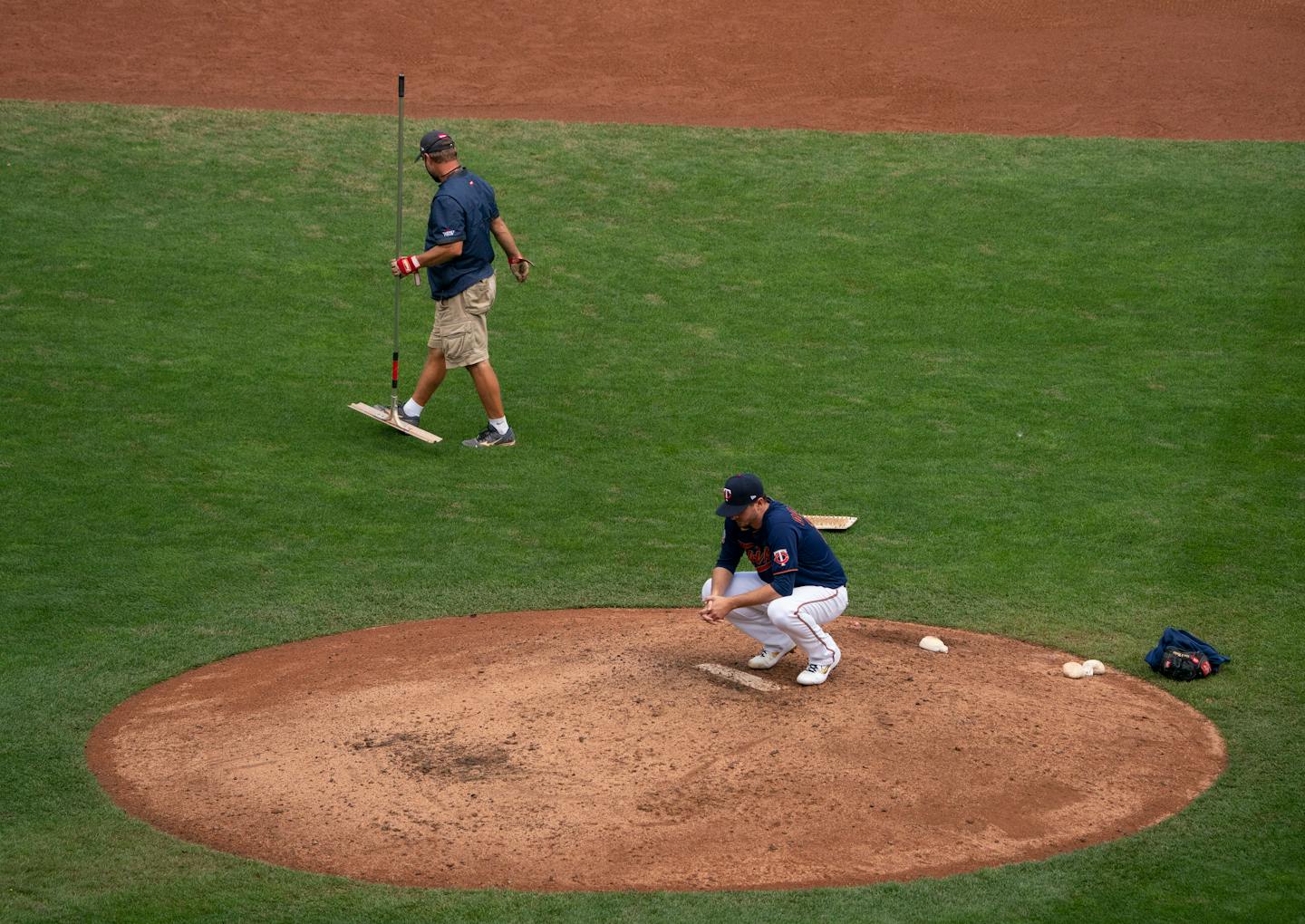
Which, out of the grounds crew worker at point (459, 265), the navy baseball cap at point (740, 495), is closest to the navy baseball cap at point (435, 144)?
the grounds crew worker at point (459, 265)

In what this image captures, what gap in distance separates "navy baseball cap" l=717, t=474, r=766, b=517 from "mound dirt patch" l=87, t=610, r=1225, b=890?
96 cm

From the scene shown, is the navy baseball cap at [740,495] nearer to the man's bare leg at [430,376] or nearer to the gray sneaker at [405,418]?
the man's bare leg at [430,376]

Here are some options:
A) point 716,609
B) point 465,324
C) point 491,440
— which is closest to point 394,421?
point 491,440

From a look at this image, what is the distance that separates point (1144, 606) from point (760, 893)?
4.28 m

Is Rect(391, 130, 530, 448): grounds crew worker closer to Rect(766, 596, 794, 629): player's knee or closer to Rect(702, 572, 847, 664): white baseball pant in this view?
Rect(702, 572, 847, 664): white baseball pant

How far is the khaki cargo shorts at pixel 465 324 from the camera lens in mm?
11008

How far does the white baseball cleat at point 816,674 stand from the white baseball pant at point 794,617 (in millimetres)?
20

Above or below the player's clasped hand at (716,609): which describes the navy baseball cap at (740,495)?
above

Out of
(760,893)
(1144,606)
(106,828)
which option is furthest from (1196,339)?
(106,828)

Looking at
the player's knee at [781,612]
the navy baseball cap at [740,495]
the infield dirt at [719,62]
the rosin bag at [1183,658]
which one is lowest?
the rosin bag at [1183,658]

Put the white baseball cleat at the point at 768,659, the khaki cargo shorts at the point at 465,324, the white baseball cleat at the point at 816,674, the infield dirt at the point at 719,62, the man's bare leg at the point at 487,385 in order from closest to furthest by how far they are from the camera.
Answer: the white baseball cleat at the point at 816,674
the white baseball cleat at the point at 768,659
the khaki cargo shorts at the point at 465,324
the man's bare leg at the point at 487,385
the infield dirt at the point at 719,62

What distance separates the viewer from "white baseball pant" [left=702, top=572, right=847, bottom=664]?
733cm

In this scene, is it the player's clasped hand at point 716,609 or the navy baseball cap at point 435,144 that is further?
the navy baseball cap at point 435,144

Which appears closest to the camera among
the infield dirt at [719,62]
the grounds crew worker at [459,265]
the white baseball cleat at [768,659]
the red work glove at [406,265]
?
the white baseball cleat at [768,659]
